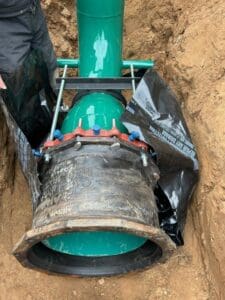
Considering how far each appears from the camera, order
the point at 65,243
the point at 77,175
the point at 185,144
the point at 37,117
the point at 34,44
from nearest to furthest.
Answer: the point at 77,175 < the point at 65,243 < the point at 185,144 < the point at 34,44 < the point at 37,117

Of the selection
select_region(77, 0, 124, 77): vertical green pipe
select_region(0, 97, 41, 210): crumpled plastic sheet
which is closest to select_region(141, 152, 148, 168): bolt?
select_region(0, 97, 41, 210): crumpled plastic sheet

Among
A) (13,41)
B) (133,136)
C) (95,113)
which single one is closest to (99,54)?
(95,113)

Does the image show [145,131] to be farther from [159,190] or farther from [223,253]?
[223,253]

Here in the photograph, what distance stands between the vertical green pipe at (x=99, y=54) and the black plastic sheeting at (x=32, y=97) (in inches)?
10.1

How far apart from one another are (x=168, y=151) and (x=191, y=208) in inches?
16.9

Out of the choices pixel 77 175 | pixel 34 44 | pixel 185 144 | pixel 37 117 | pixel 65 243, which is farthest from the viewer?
pixel 37 117

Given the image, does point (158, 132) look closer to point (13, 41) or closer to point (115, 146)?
point (115, 146)

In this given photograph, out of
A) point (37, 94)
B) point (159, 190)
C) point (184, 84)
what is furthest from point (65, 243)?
point (184, 84)

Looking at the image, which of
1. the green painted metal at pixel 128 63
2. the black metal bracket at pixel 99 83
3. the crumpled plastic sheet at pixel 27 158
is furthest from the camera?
the green painted metal at pixel 128 63

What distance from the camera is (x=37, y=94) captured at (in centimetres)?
327

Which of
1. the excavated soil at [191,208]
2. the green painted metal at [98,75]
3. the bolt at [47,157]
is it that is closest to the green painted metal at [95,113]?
the green painted metal at [98,75]

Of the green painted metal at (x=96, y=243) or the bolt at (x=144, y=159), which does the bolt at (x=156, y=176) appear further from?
the green painted metal at (x=96, y=243)

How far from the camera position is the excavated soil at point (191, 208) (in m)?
2.81

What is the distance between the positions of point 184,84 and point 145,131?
617mm
